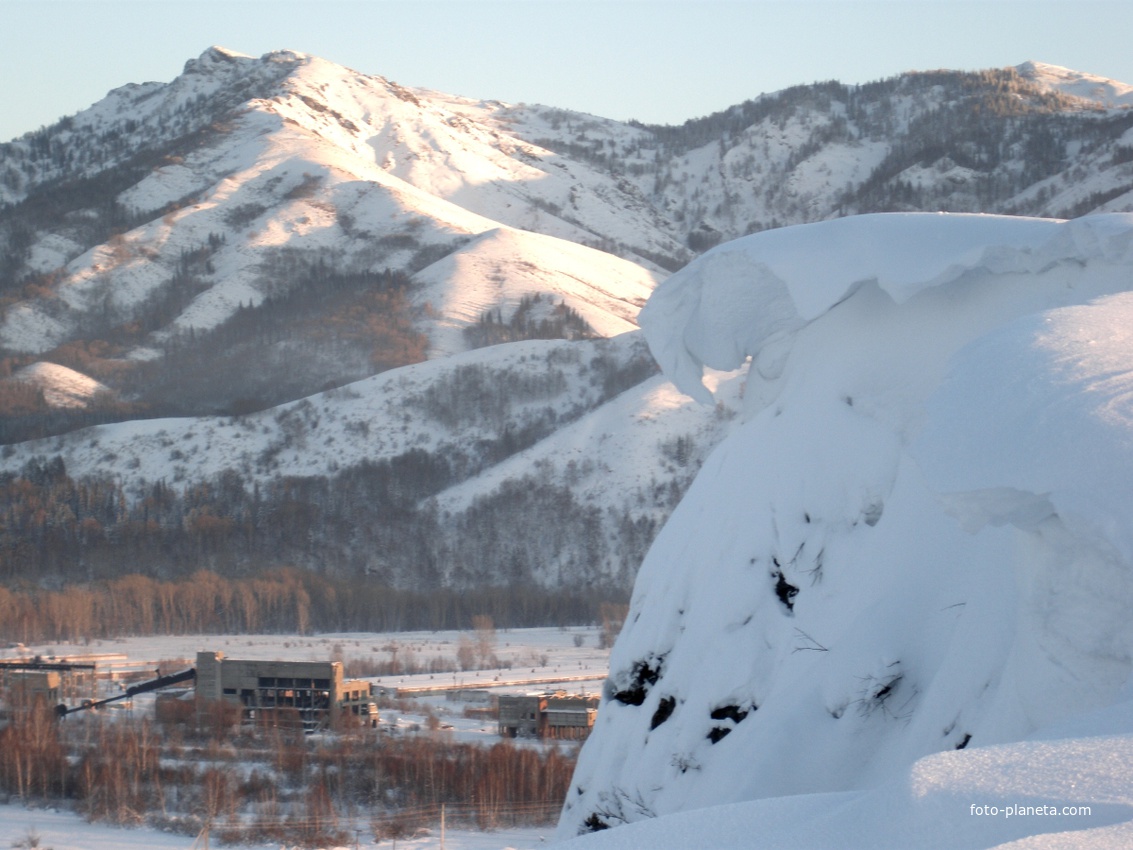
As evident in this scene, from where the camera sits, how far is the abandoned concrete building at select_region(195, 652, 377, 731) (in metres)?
54.5

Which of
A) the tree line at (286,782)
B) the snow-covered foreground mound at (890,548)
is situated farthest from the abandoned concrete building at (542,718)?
the snow-covered foreground mound at (890,548)

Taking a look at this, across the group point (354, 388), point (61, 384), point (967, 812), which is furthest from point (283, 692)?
point (61, 384)

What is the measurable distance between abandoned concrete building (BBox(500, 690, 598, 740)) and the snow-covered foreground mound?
3898cm

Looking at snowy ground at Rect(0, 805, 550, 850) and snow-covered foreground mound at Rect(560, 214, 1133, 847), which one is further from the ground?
snow-covered foreground mound at Rect(560, 214, 1133, 847)

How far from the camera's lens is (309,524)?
11662 centimetres

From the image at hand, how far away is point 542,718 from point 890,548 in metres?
42.8

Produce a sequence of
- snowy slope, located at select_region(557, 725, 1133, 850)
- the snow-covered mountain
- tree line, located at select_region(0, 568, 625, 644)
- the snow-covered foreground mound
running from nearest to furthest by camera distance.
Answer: snowy slope, located at select_region(557, 725, 1133, 850)
the snow-covered foreground mound
tree line, located at select_region(0, 568, 625, 644)
the snow-covered mountain

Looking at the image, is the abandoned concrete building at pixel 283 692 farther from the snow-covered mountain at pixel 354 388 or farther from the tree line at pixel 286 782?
the snow-covered mountain at pixel 354 388

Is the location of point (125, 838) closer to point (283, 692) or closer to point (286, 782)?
point (286, 782)

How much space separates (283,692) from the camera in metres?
56.7

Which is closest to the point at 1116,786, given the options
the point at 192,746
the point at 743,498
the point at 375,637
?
the point at 743,498

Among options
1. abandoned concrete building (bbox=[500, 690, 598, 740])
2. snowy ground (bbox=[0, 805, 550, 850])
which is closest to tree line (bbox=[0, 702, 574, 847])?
snowy ground (bbox=[0, 805, 550, 850])

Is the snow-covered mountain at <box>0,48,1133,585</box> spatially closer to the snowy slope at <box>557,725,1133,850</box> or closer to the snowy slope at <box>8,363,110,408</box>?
the snowy slope at <box>8,363,110,408</box>

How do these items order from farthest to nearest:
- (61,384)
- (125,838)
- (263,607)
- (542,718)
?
(61,384)
(263,607)
(542,718)
(125,838)
